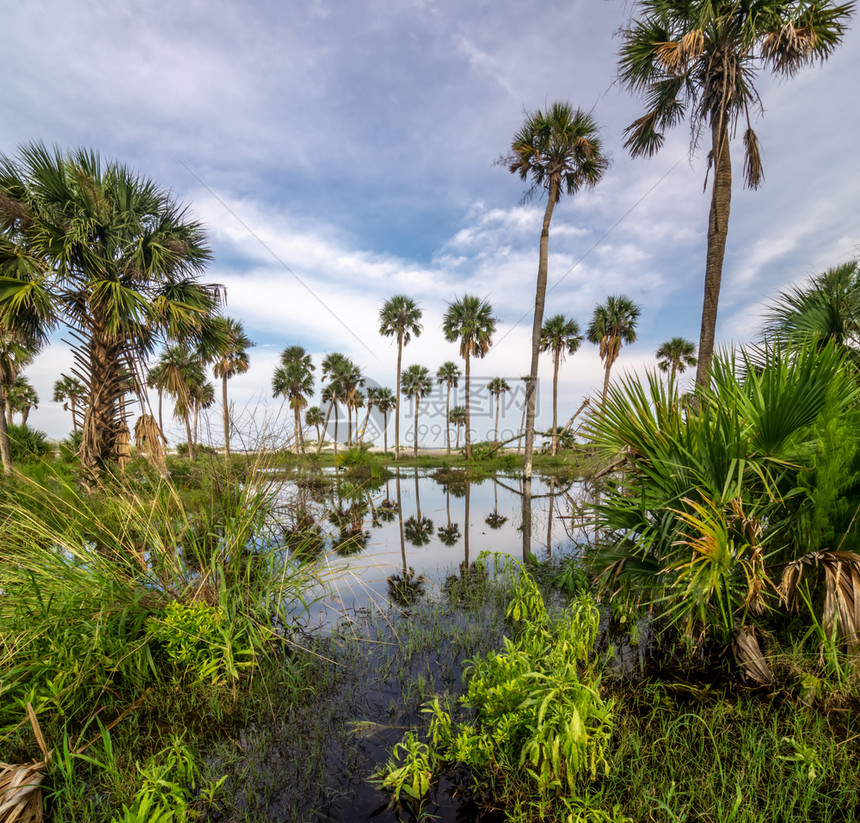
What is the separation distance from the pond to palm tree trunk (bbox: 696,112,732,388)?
4623 millimetres

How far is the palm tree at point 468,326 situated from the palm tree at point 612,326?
9.12 metres

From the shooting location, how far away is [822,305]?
20.8 feet

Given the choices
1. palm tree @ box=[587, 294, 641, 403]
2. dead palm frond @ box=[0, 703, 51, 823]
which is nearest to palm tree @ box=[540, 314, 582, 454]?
palm tree @ box=[587, 294, 641, 403]

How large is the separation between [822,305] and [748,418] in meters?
4.84

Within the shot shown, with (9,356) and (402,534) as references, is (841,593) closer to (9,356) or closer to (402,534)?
(402,534)

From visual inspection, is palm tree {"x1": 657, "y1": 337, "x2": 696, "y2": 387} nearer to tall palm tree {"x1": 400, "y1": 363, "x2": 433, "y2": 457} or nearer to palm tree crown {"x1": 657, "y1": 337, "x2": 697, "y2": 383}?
palm tree crown {"x1": 657, "y1": 337, "x2": 697, "y2": 383}

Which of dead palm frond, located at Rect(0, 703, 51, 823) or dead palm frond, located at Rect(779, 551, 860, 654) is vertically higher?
dead palm frond, located at Rect(779, 551, 860, 654)

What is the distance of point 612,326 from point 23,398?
53.8 meters

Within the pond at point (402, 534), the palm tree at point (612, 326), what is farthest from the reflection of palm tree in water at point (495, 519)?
the palm tree at point (612, 326)

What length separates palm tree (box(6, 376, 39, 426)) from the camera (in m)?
32.4

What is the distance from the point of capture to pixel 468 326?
34.2 meters

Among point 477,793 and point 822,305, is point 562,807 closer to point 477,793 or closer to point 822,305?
point 477,793

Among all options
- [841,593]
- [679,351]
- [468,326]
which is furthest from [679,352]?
[841,593]

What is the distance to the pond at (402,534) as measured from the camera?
5211 millimetres
